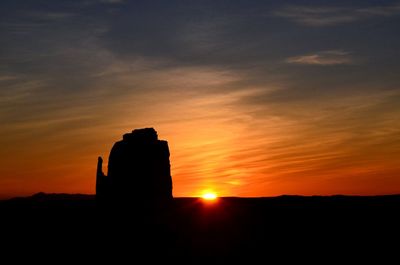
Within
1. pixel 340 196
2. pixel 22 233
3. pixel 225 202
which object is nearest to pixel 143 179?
pixel 22 233

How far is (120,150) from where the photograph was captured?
3197 cm

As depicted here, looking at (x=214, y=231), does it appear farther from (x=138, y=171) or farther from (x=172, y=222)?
(x=138, y=171)

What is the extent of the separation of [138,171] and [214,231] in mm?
17586

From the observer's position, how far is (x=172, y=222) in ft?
132

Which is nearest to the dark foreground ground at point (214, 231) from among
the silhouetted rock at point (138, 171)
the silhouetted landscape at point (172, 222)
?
the silhouetted landscape at point (172, 222)

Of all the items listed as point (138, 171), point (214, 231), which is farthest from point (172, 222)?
point (138, 171)

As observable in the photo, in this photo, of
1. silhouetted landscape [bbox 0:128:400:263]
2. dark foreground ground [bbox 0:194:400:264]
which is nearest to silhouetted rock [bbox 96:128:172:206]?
silhouetted landscape [bbox 0:128:400:263]

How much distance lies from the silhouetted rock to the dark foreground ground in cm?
114

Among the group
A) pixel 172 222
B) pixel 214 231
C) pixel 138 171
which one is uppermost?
pixel 138 171

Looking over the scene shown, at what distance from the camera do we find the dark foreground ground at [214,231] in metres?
36.7

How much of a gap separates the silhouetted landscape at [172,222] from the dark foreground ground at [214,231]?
3.4 inches

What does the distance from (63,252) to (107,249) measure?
3960 millimetres

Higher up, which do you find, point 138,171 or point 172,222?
point 138,171

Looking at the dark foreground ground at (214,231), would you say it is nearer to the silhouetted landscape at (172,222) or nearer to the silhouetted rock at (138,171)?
the silhouetted landscape at (172,222)
